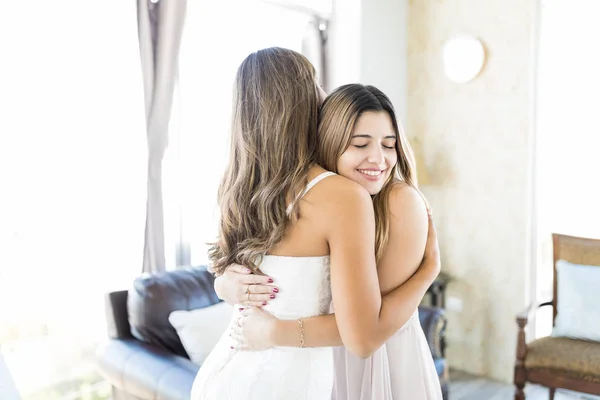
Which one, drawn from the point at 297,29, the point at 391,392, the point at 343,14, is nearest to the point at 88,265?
the point at 391,392

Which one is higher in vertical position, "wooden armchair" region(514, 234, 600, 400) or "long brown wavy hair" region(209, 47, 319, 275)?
"long brown wavy hair" region(209, 47, 319, 275)

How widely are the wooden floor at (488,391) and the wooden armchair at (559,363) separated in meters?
0.43

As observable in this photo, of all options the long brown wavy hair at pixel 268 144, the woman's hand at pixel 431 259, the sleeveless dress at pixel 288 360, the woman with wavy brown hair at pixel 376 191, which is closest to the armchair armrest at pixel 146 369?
the sleeveless dress at pixel 288 360

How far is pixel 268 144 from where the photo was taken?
1.26 m

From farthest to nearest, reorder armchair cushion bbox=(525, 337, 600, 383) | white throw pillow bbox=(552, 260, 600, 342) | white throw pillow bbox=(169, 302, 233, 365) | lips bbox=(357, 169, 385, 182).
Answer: white throw pillow bbox=(552, 260, 600, 342) → armchair cushion bbox=(525, 337, 600, 383) → white throw pillow bbox=(169, 302, 233, 365) → lips bbox=(357, 169, 385, 182)

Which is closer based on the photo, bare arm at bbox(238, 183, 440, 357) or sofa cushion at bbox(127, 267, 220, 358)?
bare arm at bbox(238, 183, 440, 357)

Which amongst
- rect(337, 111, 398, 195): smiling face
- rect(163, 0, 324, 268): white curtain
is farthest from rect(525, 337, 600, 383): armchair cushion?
rect(337, 111, 398, 195): smiling face

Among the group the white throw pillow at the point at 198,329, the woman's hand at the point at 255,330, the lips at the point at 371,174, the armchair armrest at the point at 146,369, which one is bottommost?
the armchair armrest at the point at 146,369

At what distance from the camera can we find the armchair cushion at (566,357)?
280 cm

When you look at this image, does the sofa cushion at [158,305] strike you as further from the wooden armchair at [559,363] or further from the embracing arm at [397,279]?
the wooden armchair at [559,363]

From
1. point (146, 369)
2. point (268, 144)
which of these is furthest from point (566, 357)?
point (268, 144)

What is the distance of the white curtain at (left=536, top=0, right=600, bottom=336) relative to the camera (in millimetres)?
3520

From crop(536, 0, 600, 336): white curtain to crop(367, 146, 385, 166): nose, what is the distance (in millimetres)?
2804

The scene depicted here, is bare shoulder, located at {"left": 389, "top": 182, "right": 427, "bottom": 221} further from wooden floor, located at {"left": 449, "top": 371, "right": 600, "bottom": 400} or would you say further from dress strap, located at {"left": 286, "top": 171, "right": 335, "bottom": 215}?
wooden floor, located at {"left": 449, "top": 371, "right": 600, "bottom": 400}
